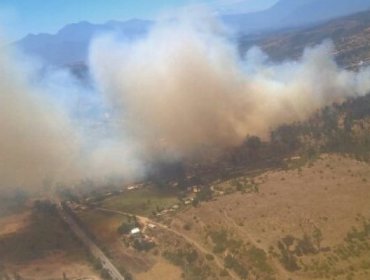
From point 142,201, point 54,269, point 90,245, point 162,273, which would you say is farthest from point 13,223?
point 162,273

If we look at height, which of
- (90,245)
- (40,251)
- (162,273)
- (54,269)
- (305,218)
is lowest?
(305,218)

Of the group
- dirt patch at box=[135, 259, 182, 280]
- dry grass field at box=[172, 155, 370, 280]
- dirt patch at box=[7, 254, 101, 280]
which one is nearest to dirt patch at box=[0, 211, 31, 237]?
dirt patch at box=[7, 254, 101, 280]

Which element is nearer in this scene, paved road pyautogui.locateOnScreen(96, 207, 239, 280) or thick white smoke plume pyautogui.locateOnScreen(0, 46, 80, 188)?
paved road pyautogui.locateOnScreen(96, 207, 239, 280)

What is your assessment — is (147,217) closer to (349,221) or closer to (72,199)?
(72,199)

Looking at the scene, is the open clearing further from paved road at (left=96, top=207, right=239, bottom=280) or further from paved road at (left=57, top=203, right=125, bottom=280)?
paved road at (left=57, top=203, right=125, bottom=280)

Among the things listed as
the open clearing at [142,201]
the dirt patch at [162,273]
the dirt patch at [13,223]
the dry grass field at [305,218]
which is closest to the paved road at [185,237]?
the dry grass field at [305,218]

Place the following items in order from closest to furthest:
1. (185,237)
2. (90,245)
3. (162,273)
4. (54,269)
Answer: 1. (162,273)
2. (54,269)
3. (185,237)
4. (90,245)

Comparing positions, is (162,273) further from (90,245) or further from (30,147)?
(30,147)

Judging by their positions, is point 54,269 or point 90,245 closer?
point 54,269

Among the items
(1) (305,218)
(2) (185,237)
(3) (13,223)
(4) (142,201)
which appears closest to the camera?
(1) (305,218)
